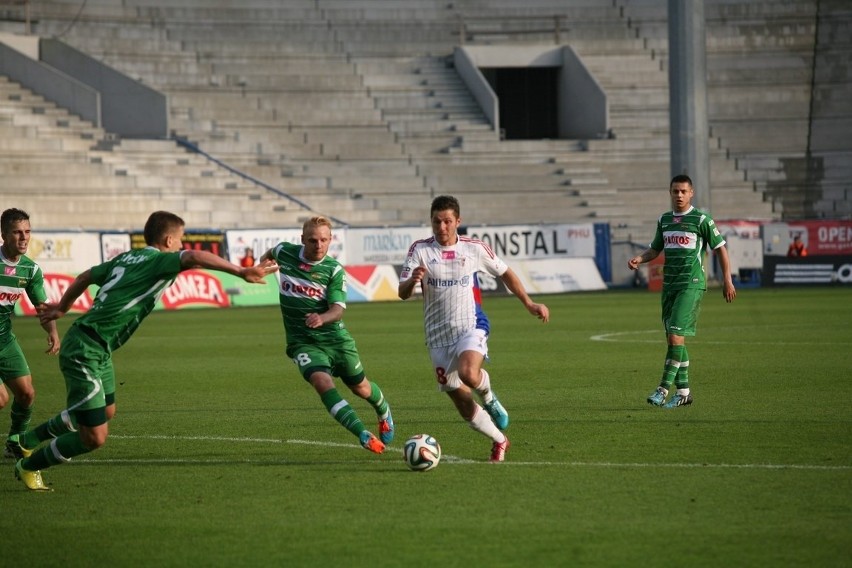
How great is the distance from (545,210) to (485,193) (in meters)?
2.22

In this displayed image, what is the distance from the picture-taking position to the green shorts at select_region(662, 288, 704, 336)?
13234mm

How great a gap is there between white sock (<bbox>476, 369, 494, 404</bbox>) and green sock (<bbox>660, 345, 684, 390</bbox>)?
3.17 metres

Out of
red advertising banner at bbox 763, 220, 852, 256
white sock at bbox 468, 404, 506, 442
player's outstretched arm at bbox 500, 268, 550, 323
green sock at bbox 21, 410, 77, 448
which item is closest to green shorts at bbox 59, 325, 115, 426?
green sock at bbox 21, 410, 77, 448

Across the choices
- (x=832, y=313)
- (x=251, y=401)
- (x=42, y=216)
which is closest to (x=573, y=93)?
(x=42, y=216)

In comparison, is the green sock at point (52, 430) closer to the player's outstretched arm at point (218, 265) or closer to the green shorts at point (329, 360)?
the player's outstretched arm at point (218, 265)

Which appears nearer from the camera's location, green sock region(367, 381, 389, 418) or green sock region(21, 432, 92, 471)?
green sock region(21, 432, 92, 471)

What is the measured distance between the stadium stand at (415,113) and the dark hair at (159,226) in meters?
32.9

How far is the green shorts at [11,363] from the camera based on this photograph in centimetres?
1038

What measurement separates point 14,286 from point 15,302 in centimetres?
17

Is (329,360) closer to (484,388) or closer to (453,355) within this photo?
(453,355)

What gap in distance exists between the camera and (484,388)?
10.1 metres

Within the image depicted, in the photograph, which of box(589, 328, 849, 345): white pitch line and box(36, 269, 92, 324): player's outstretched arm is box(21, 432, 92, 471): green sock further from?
box(589, 328, 849, 345): white pitch line

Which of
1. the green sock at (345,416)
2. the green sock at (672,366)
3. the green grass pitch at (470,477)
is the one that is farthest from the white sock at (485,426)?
the green sock at (672,366)

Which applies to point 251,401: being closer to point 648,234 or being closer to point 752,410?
point 752,410
